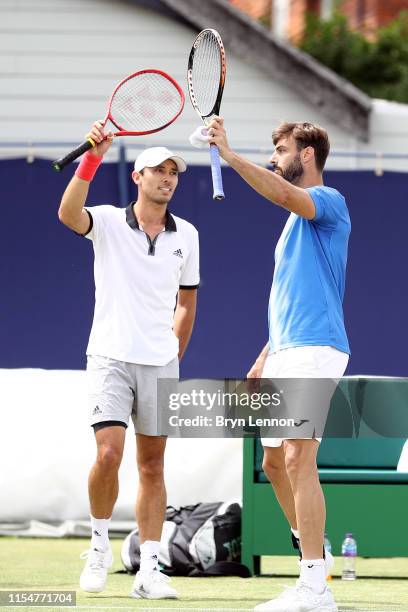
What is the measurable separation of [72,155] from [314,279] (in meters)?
Answer: 1.20

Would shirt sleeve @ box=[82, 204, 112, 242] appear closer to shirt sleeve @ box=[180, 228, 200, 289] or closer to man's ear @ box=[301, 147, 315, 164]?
shirt sleeve @ box=[180, 228, 200, 289]

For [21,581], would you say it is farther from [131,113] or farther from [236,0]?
[236,0]

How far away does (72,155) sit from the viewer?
20.6 ft

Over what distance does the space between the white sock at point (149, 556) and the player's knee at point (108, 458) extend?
392 mm

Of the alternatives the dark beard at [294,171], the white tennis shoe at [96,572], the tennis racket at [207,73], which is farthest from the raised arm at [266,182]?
the white tennis shoe at [96,572]

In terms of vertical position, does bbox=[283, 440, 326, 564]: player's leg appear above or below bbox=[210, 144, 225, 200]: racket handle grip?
below

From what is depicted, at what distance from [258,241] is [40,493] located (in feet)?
10.1

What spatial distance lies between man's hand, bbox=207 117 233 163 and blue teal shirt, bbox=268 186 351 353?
428 millimetres

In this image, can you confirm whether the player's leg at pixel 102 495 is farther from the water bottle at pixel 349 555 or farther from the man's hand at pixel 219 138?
the water bottle at pixel 349 555

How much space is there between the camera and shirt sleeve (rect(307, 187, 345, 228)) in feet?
19.4

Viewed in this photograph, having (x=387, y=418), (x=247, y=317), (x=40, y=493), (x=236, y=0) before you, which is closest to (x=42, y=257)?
(x=247, y=317)

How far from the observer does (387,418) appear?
27.1 ft

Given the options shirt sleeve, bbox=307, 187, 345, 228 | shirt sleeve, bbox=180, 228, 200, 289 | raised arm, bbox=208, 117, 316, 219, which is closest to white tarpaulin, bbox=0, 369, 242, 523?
shirt sleeve, bbox=180, 228, 200, 289

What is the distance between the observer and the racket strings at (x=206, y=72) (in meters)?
6.55
